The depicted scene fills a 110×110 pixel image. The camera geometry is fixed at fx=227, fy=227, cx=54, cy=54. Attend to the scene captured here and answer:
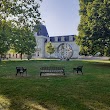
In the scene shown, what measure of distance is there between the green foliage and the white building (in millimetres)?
66840

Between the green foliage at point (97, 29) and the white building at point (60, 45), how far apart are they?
66.8 m

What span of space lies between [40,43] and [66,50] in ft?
42.9

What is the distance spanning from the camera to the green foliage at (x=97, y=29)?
114 feet

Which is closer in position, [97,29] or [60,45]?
[97,29]

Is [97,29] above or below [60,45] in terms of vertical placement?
below

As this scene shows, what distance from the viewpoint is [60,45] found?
109 m

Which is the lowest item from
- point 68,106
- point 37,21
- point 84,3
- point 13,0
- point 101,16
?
point 68,106

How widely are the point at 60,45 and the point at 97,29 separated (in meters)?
74.1

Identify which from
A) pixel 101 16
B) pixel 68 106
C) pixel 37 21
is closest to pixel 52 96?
pixel 68 106

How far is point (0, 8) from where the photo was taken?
13195 mm

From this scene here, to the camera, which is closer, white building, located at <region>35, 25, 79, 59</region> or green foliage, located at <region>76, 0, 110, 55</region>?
green foliage, located at <region>76, 0, 110, 55</region>

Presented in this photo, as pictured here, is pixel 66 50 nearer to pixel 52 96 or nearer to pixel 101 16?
pixel 101 16

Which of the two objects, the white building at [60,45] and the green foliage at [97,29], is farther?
the white building at [60,45]

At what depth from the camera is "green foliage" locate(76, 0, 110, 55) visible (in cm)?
3488
